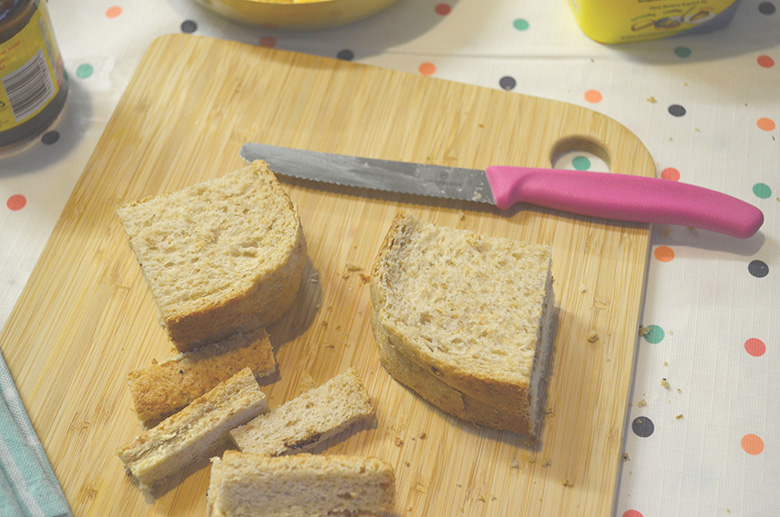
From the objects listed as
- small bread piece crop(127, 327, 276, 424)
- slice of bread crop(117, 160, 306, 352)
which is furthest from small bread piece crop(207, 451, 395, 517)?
slice of bread crop(117, 160, 306, 352)

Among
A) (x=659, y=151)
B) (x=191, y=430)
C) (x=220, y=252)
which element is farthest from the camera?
(x=659, y=151)

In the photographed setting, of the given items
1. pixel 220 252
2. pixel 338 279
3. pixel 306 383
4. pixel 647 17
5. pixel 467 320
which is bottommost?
pixel 306 383

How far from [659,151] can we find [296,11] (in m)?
1.72

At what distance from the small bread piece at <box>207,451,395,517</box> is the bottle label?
1.69m

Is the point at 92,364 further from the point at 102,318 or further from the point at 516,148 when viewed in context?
the point at 516,148

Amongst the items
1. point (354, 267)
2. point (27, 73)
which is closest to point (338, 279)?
point (354, 267)

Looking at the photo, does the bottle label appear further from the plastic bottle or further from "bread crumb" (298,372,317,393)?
the plastic bottle

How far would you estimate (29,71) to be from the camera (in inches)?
112

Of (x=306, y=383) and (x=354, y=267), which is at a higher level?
(x=354, y=267)

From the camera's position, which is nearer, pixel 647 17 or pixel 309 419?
pixel 309 419

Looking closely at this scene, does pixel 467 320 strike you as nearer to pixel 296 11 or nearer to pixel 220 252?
pixel 220 252

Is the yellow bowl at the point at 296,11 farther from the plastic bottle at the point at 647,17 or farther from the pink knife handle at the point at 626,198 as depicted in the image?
the pink knife handle at the point at 626,198

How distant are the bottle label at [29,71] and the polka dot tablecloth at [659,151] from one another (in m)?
0.23

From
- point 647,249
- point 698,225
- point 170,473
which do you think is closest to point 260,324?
point 170,473
